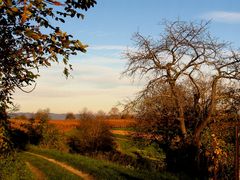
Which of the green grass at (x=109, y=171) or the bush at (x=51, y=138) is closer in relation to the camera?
the green grass at (x=109, y=171)

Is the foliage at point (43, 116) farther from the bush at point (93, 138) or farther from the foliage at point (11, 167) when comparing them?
the foliage at point (11, 167)

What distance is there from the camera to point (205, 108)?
67.5ft

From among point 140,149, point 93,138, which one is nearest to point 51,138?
point 93,138

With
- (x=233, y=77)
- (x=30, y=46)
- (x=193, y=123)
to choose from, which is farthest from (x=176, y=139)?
(x=30, y=46)

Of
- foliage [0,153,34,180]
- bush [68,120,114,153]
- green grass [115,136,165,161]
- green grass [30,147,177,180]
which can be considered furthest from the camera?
bush [68,120,114,153]

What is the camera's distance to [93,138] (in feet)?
122

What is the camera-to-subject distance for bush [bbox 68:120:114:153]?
37.1 m

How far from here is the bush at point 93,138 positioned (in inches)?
1459

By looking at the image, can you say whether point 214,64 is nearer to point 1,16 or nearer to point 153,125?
point 153,125

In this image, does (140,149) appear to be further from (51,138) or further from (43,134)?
(43,134)

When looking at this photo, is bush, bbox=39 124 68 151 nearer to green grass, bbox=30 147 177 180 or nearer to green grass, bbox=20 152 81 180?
green grass, bbox=20 152 81 180

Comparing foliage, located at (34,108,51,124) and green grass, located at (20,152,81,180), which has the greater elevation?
foliage, located at (34,108,51,124)

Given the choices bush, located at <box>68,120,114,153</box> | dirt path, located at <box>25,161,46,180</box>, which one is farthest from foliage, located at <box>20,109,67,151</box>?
dirt path, located at <box>25,161,46,180</box>

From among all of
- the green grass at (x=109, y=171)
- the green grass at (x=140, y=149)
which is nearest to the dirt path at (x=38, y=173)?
the green grass at (x=109, y=171)
